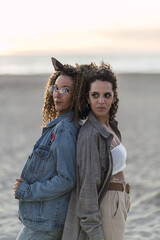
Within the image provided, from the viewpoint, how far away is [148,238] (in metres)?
5.29

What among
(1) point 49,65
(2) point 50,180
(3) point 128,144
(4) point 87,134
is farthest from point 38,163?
(1) point 49,65

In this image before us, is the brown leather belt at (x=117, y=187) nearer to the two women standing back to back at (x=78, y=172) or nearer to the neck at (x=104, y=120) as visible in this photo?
the two women standing back to back at (x=78, y=172)

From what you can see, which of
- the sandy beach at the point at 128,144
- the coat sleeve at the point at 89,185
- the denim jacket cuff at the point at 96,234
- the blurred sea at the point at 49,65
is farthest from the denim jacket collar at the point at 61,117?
the blurred sea at the point at 49,65

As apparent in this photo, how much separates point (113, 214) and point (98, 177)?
0.92 ft

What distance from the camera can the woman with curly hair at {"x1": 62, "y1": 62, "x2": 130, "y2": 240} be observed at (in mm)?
2785

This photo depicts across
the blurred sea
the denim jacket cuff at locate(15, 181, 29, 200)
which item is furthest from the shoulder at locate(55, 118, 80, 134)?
the blurred sea

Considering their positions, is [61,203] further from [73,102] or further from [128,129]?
[128,129]

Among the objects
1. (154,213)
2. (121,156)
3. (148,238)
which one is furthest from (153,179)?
(121,156)

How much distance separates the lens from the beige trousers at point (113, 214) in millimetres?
2885

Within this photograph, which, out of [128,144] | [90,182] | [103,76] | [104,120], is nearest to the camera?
[90,182]

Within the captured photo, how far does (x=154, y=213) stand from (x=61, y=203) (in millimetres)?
3482

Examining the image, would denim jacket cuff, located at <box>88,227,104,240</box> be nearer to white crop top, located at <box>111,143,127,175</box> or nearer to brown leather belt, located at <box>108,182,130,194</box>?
brown leather belt, located at <box>108,182,130,194</box>

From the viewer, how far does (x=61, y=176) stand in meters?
2.82

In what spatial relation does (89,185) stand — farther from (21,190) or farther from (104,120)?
(104,120)
